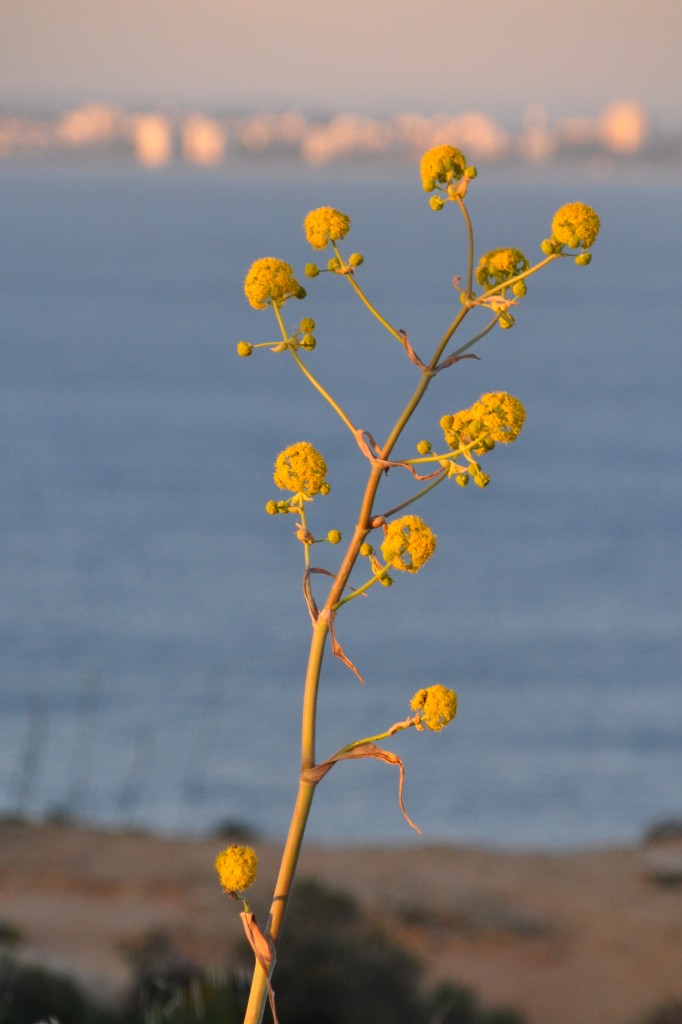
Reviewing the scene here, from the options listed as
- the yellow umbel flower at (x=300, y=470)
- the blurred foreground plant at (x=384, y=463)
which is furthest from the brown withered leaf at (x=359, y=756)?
the yellow umbel flower at (x=300, y=470)

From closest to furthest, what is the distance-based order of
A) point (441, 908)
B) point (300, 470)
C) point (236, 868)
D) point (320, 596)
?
1. point (236, 868)
2. point (300, 470)
3. point (441, 908)
4. point (320, 596)

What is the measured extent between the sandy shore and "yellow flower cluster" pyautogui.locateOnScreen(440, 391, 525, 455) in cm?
895

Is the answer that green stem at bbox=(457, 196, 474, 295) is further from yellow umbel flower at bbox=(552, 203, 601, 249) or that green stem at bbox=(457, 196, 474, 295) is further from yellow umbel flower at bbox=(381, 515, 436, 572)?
yellow umbel flower at bbox=(381, 515, 436, 572)

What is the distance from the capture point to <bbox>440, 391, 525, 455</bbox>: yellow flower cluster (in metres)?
1.46

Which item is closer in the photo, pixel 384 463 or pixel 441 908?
pixel 384 463

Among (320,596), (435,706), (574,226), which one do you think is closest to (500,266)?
(574,226)

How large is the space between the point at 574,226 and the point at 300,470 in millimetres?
357

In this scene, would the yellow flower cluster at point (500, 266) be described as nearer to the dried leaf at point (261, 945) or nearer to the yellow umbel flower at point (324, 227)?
the yellow umbel flower at point (324, 227)

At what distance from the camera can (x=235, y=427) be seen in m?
83.9

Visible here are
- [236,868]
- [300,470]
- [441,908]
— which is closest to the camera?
[236,868]

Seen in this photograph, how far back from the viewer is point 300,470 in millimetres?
1486

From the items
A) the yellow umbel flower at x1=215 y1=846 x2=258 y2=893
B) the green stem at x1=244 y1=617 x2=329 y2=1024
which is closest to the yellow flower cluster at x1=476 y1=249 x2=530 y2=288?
the green stem at x1=244 y1=617 x2=329 y2=1024

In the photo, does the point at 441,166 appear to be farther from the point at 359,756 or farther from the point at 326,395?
the point at 359,756

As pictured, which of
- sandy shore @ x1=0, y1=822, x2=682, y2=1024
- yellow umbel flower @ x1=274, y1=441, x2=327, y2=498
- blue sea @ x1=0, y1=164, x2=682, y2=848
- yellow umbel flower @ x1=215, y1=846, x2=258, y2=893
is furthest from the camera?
blue sea @ x1=0, y1=164, x2=682, y2=848
